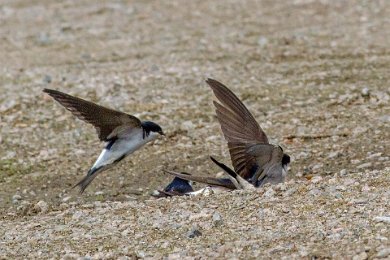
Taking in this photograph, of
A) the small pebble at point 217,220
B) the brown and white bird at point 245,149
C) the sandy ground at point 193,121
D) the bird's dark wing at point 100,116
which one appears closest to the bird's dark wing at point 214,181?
the brown and white bird at point 245,149

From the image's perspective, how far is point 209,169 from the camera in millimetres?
7074

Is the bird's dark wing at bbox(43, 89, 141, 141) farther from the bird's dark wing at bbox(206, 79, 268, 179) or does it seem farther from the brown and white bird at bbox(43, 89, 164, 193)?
the bird's dark wing at bbox(206, 79, 268, 179)

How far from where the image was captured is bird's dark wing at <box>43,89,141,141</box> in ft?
20.2

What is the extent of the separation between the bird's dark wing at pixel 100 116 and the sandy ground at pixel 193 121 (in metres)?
0.41

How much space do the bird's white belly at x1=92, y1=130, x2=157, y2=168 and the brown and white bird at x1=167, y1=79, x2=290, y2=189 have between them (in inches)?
23.6

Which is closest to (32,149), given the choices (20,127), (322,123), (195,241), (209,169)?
(20,127)

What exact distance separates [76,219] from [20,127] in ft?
9.26

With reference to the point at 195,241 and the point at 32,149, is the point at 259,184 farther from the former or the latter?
the point at 32,149

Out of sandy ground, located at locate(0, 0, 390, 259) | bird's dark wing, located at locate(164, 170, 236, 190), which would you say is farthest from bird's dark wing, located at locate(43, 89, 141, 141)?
bird's dark wing, located at locate(164, 170, 236, 190)

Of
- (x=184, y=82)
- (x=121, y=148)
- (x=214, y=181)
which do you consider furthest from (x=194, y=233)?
(x=184, y=82)

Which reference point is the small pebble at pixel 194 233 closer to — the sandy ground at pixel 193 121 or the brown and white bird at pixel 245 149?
the sandy ground at pixel 193 121

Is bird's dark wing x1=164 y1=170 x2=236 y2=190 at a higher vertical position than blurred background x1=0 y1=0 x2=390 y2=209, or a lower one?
higher

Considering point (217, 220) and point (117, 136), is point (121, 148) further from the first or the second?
point (217, 220)

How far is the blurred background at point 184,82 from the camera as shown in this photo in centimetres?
716
